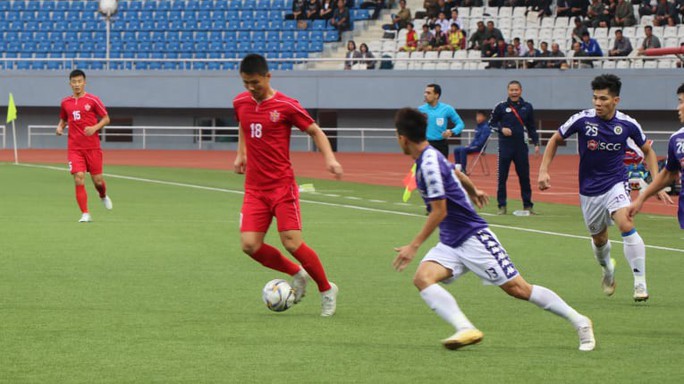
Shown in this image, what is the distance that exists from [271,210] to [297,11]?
1568 inches

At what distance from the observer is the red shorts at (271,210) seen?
10016mm

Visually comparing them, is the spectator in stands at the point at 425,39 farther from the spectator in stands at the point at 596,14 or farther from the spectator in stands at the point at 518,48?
the spectator in stands at the point at 596,14

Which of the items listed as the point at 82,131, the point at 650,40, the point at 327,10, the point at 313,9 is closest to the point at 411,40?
the point at 327,10

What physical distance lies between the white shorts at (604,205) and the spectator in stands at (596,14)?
31.9 metres

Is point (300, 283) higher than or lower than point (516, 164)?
higher

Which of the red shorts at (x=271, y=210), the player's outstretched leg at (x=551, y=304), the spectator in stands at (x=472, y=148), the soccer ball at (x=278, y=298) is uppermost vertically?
the red shorts at (x=271, y=210)

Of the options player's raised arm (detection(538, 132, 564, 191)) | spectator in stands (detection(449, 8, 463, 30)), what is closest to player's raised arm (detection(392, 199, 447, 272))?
player's raised arm (detection(538, 132, 564, 191))

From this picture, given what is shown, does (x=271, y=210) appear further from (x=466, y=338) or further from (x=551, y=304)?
(x=551, y=304)

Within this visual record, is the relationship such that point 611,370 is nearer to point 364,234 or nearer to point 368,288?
point 368,288

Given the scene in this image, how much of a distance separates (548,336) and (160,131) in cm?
4301

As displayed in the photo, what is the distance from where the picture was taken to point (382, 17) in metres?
48.6

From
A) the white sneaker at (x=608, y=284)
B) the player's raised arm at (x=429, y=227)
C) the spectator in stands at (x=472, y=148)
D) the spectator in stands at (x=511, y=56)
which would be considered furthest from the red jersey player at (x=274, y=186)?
the spectator in stands at (x=511, y=56)

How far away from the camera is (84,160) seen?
1938 centimetres

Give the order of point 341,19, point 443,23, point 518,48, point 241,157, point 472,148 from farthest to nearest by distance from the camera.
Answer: point 341,19
point 443,23
point 518,48
point 472,148
point 241,157
